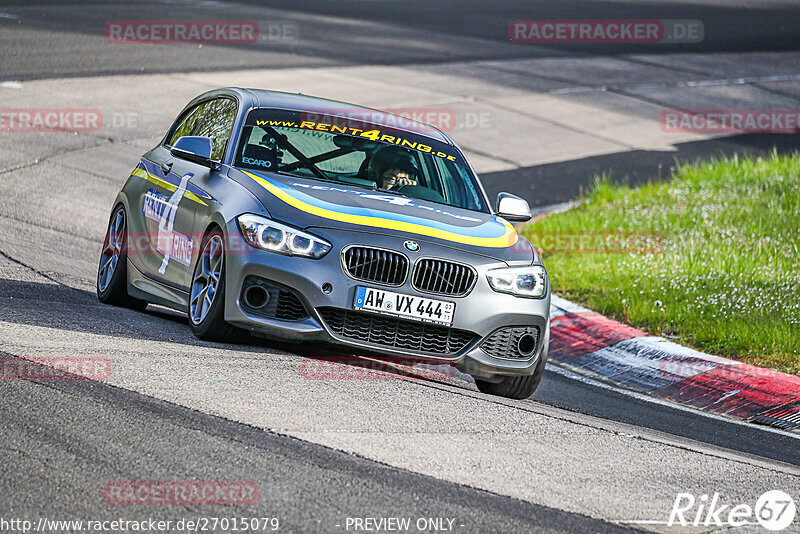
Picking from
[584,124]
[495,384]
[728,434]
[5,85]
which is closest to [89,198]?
[5,85]

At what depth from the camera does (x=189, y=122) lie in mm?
9539

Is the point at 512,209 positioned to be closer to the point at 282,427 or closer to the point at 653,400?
the point at 653,400

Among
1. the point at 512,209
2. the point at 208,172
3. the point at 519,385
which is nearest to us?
the point at 519,385

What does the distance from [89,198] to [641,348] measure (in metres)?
6.69

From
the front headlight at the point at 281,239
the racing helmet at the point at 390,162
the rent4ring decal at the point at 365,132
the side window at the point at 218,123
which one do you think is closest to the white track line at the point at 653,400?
the rent4ring decal at the point at 365,132

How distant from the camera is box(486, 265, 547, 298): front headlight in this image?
7.43 m

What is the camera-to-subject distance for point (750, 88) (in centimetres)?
2570

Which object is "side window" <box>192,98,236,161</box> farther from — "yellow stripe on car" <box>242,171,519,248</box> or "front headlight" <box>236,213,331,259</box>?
"front headlight" <box>236,213,331,259</box>

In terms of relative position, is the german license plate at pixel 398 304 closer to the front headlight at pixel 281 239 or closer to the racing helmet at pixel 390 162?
the front headlight at pixel 281 239

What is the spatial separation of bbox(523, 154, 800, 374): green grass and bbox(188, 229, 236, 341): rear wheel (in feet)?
13.2

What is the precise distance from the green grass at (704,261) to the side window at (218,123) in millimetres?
3762

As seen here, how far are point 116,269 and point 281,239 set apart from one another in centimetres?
225

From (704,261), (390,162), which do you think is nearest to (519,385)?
(390,162)

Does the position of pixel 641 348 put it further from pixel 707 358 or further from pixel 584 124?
pixel 584 124
